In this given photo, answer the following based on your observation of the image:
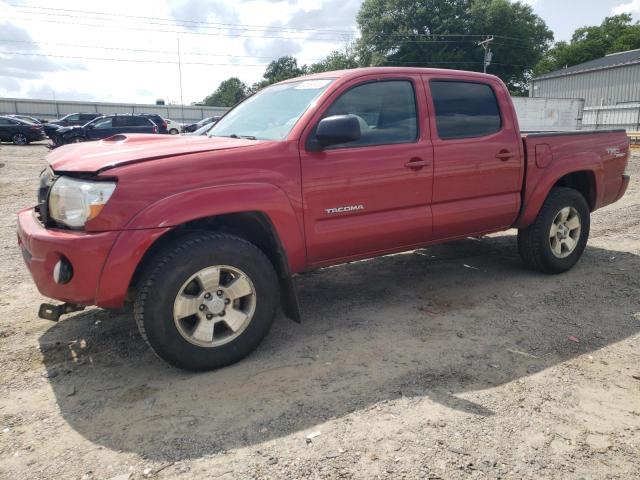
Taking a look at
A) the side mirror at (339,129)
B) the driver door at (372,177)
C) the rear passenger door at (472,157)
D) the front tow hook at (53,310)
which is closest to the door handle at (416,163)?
the driver door at (372,177)

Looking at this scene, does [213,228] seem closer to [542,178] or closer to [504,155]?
[504,155]

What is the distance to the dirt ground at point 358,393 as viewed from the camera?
2.42 metres

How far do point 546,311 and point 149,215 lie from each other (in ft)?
10.4

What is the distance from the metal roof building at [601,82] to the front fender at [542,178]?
3739 cm

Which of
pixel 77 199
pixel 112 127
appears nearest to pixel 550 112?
pixel 112 127

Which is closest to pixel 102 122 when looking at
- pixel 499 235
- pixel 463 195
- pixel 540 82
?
pixel 499 235

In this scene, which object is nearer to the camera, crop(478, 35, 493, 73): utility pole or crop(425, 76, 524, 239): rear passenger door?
crop(425, 76, 524, 239): rear passenger door

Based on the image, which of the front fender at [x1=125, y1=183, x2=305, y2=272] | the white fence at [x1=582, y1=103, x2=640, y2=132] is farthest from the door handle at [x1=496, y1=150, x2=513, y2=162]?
the white fence at [x1=582, y1=103, x2=640, y2=132]

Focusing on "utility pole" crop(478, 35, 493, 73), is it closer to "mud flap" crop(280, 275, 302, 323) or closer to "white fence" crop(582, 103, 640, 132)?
"white fence" crop(582, 103, 640, 132)

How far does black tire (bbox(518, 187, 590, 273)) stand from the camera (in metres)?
4.91

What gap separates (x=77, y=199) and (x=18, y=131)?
2756 cm

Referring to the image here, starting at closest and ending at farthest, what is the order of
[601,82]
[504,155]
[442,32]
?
[504,155], [601,82], [442,32]

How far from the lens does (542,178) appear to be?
15.7 ft

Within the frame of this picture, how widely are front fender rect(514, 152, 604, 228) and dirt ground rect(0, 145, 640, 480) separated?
71 cm
